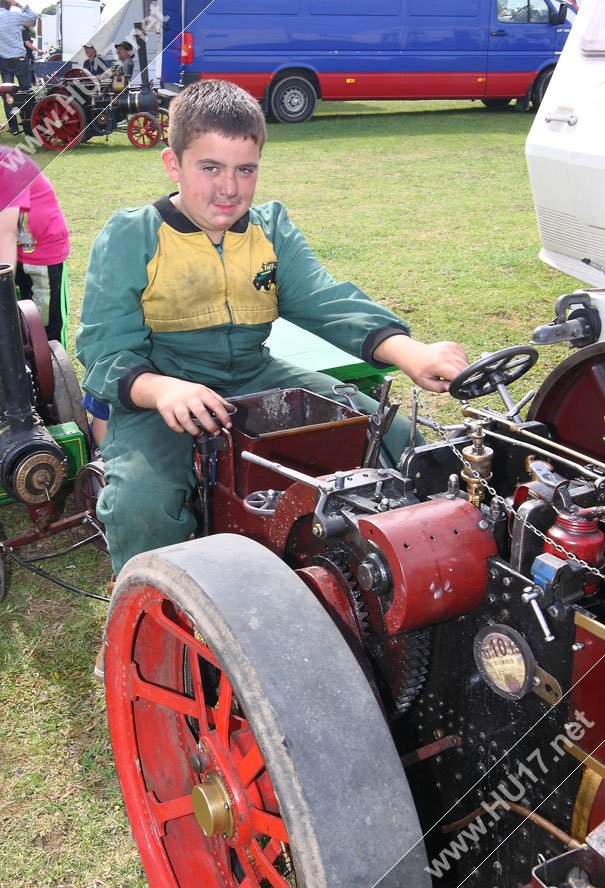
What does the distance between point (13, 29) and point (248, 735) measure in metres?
1.34

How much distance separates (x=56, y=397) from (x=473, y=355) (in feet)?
8.06

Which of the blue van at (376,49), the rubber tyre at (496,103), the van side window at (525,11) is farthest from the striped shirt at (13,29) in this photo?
the rubber tyre at (496,103)

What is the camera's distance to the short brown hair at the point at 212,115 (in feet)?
7.41

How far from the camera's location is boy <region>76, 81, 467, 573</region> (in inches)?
87.9

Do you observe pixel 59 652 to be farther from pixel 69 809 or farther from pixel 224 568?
pixel 224 568

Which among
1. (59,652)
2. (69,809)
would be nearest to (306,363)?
(59,652)

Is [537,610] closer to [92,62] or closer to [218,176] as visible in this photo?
[92,62]

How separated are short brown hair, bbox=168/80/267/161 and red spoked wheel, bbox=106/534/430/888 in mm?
1190

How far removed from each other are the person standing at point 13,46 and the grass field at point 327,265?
0.18 metres

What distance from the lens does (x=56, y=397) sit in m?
3.46

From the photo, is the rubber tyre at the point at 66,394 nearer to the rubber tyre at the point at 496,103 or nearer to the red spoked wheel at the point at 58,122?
the red spoked wheel at the point at 58,122

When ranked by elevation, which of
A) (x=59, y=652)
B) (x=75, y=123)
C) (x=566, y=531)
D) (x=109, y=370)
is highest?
(x=75, y=123)

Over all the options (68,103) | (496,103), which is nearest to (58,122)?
(68,103)

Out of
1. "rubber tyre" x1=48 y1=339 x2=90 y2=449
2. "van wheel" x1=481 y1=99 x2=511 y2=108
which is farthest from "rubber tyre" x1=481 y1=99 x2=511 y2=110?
"rubber tyre" x1=48 y1=339 x2=90 y2=449
